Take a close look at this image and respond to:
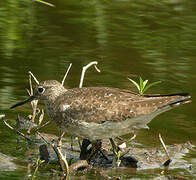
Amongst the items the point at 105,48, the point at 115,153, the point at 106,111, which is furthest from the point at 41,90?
the point at 105,48

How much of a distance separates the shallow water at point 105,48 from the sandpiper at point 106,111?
62 cm

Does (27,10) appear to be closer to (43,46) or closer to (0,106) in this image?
(43,46)

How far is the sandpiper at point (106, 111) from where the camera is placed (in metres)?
8.35

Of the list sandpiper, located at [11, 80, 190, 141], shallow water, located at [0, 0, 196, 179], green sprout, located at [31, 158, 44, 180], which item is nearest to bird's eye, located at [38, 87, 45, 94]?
sandpiper, located at [11, 80, 190, 141]

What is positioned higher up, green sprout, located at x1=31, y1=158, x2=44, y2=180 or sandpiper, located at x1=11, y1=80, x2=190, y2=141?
sandpiper, located at x1=11, y1=80, x2=190, y2=141

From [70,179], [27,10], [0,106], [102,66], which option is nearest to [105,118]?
[70,179]

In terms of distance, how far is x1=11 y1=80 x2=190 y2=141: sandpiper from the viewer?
835 centimetres

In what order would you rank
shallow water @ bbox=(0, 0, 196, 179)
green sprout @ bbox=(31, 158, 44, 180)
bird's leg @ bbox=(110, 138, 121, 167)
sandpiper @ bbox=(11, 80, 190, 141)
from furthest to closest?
1. shallow water @ bbox=(0, 0, 196, 179)
2. bird's leg @ bbox=(110, 138, 121, 167)
3. sandpiper @ bbox=(11, 80, 190, 141)
4. green sprout @ bbox=(31, 158, 44, 180)

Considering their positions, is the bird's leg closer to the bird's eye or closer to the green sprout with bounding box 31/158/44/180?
the green sprout with bounding box 31/158/44/180

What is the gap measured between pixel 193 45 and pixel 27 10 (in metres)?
4.45

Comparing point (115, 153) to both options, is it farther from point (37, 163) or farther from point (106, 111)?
point (37, 163)

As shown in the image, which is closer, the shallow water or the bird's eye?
the bird's eye

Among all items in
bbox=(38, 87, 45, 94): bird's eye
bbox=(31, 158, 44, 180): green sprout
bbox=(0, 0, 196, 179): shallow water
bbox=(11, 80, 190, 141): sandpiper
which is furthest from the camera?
bbox=(0, 0, 196, 179): shallow water

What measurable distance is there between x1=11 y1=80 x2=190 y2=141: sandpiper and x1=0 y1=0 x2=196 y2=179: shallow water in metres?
0.62
